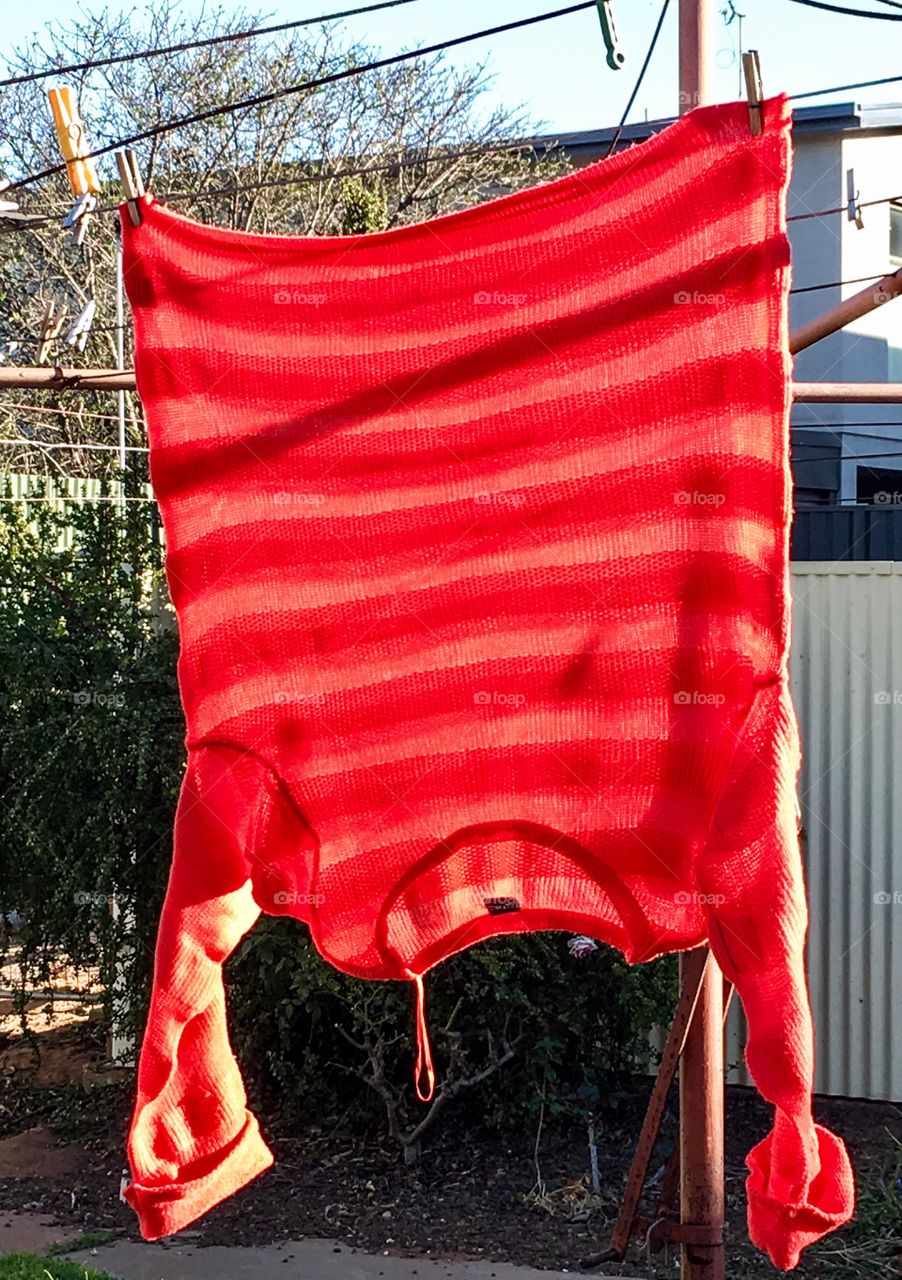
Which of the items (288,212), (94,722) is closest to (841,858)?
(94,722)

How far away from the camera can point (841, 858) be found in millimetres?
5934

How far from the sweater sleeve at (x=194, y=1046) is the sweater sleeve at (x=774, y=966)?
78 cm

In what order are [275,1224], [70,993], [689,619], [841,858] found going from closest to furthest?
[689,619], [275,1224], [841,858], [70,993]

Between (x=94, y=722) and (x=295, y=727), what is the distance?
3.61m

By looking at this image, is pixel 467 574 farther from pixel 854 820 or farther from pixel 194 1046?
pixel 854 820

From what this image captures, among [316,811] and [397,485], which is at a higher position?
[397,485]

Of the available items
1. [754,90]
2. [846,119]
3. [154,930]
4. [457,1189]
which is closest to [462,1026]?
[457,1189]

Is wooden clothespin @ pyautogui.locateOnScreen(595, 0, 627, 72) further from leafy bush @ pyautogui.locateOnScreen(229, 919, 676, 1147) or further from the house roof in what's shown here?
the house roof

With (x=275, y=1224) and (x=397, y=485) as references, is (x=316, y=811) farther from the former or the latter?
(x=275, y=1224)

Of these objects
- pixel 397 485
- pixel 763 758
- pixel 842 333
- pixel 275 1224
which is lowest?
pixel 275 1224

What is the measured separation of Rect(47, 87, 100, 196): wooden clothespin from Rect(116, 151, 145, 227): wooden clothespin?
1383mm

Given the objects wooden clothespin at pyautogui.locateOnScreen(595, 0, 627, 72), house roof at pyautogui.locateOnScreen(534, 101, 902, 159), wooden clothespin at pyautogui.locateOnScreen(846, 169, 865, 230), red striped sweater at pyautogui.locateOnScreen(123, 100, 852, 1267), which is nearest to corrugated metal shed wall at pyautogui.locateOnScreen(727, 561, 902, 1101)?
wooden clothespin at pyautogui.locateOnScreen(846, 169, 865, 230)

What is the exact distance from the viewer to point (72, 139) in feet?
12.9

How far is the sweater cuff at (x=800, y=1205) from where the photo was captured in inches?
82.2
